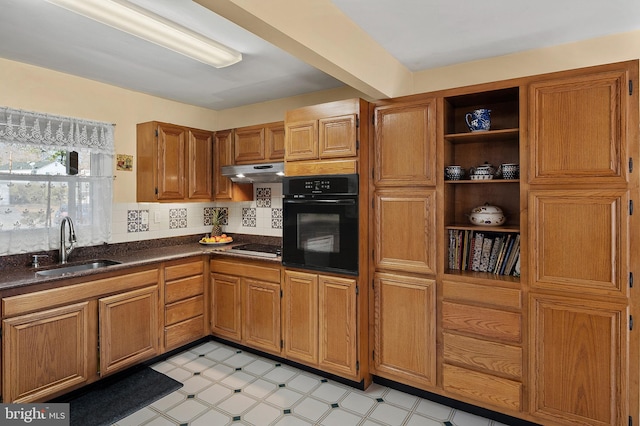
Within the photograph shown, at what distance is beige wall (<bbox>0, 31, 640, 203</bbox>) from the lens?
2.29 meters

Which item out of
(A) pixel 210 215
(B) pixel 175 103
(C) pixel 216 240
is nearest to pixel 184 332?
(C) pixel 216 240

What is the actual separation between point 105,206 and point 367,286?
8.11 ft

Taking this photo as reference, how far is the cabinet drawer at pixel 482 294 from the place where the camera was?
88.0 inches

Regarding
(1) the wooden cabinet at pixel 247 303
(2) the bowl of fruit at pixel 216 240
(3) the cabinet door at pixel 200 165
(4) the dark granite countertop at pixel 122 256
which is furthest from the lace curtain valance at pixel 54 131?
(1) the wooden cabinet at pixel 247 303

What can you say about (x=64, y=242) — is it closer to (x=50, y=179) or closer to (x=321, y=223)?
(x=50, y=179)

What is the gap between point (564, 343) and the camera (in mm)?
2080

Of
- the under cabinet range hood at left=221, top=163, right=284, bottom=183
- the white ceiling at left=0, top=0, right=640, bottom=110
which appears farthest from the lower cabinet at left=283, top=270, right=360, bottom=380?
the white ceiling at left=0, top=0, right=640, bottom=110

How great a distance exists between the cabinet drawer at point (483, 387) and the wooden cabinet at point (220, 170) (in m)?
2.62

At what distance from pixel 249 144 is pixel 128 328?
2010mm

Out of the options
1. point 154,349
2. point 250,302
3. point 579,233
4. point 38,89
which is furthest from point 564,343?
point 38,89

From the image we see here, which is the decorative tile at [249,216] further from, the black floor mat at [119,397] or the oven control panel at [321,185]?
the black floor mat at [119,397]

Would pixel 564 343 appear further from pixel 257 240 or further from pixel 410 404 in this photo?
pixel 257 240

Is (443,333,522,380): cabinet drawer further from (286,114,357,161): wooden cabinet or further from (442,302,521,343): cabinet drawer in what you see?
(286,114,357,161): wooden cabinet

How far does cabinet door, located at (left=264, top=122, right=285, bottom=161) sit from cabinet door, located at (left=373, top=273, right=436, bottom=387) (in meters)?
1.54
